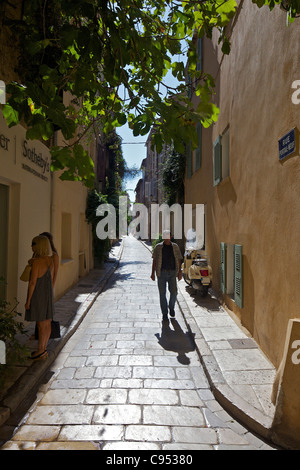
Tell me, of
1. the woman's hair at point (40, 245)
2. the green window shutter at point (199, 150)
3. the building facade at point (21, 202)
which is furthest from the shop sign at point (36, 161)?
the green window shutter at point (199, 150)

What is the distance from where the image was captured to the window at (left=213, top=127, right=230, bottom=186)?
7.71 meters

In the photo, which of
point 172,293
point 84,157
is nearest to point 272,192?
point 84,157

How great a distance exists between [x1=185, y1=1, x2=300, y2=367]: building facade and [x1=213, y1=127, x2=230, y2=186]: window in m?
0.02

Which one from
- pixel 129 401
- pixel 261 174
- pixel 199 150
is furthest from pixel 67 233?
pixel 129 401

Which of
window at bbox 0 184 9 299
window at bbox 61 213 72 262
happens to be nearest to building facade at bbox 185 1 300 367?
window at bbox 0 184 9 299

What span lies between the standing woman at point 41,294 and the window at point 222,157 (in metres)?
4.63

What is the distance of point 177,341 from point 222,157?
4.55 meters

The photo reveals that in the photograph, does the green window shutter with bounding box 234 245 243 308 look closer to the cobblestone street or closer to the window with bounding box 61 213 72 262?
the cobblestone street

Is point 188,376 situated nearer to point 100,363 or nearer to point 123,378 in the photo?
point 123,378

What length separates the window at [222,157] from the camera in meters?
7.71

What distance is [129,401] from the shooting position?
361 cm

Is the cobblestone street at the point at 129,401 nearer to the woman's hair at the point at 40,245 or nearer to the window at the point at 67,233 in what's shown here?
the woman's hair at the point at 40,245

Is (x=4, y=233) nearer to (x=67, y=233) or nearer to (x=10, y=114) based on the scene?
(x=10, y=114)

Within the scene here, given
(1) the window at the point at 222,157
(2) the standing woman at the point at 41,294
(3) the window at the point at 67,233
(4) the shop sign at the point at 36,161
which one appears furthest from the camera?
(3) the window at the point at 67,233
